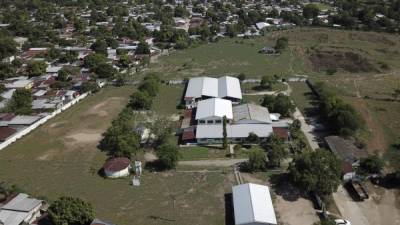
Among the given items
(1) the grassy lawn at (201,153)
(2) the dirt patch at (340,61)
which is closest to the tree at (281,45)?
(2) the dirt patch at (340,61)

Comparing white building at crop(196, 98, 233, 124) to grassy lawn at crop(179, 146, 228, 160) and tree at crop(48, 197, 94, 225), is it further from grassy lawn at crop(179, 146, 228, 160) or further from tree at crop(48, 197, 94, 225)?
tree at crop(48, 197, 94, 225)

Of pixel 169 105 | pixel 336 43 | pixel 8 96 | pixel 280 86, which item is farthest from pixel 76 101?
pixel 336 43

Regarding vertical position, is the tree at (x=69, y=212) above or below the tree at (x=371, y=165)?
above

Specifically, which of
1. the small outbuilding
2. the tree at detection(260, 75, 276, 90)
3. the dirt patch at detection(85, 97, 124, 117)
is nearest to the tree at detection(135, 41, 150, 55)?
the dirt patch at detection(85, 97, 124, 117)

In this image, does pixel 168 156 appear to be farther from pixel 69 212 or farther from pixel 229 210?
pixel 69 212

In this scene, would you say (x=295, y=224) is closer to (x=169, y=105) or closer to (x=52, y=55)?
(x=169, y=105)

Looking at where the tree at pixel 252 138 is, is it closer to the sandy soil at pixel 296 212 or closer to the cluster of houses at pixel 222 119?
the cluster of houses at pixel 222 119

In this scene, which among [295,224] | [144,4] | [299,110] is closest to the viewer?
[295,224]

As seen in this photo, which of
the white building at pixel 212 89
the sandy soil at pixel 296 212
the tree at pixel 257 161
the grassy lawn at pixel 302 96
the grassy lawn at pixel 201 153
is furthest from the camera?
the white building at pixel 212 89
